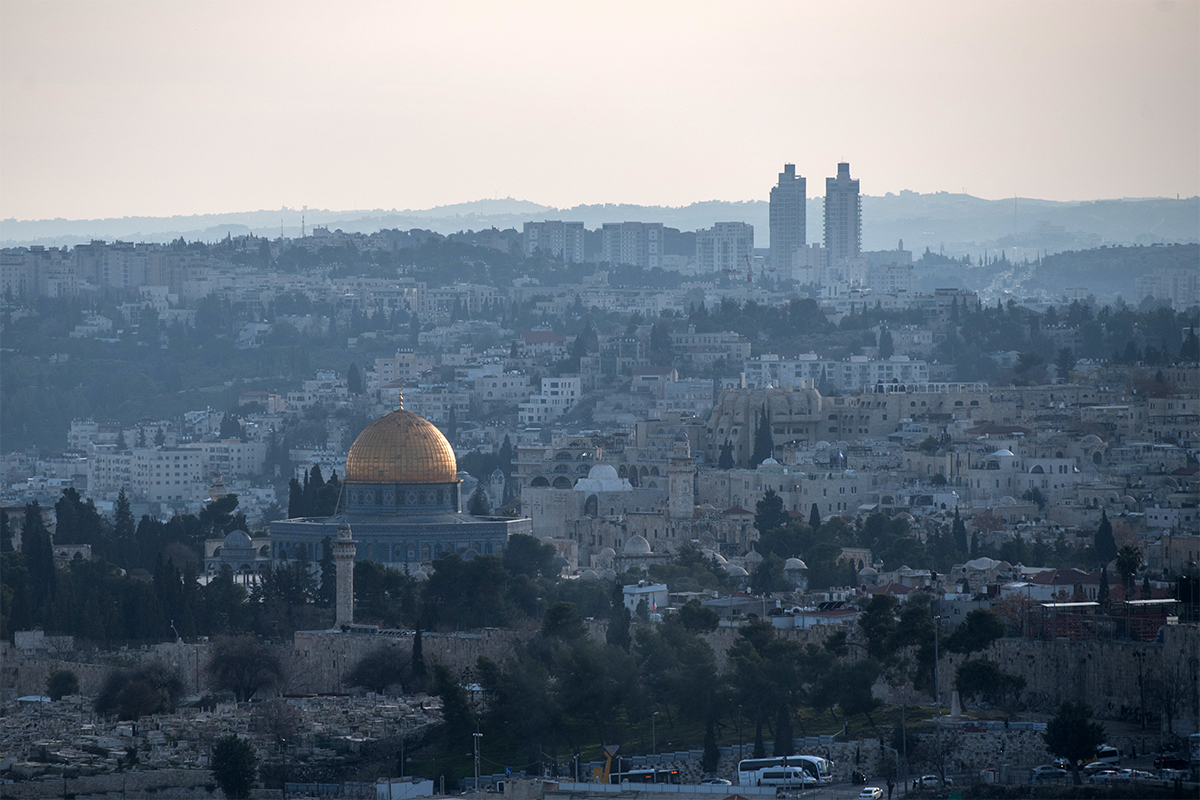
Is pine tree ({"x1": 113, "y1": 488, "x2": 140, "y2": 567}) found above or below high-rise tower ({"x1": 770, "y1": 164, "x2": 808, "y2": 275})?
below

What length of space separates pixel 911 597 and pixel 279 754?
36.2 feet

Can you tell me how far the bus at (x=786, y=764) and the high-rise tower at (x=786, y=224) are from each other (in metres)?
149

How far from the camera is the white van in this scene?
3550 cm

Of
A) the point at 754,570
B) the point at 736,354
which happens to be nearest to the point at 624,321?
the point at 736,354

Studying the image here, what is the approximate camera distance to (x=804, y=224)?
644 ft

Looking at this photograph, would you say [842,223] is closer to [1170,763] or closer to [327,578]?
[327,578]

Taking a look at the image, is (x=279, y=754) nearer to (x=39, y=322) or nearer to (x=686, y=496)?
(x=686, y=496)

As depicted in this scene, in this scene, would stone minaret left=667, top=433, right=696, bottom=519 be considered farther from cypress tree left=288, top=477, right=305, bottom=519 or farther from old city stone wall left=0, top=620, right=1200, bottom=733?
old city stone wall left=0, top=620, right=1200, bottom=733

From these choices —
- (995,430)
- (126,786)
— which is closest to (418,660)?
(126,786)

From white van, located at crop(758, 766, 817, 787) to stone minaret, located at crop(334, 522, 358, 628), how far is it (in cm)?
1769

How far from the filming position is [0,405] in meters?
123

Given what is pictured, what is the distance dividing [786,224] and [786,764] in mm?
158474

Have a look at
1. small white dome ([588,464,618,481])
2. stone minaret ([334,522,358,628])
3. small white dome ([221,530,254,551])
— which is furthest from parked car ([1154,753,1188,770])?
small white dome ([588,464,618,481])

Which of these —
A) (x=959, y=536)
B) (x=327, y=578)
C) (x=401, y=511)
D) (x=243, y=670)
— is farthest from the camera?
(x=401, y=511)
